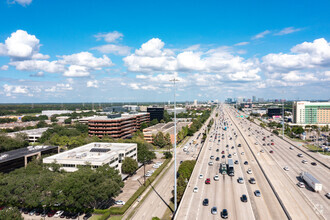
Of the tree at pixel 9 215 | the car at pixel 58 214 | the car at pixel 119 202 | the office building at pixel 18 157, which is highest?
the office building at pixel 18 157

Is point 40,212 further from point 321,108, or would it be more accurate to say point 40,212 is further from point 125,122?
point 321,108

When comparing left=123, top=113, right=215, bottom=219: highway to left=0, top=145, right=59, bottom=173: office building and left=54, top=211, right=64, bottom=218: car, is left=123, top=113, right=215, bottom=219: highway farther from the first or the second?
left=0, top=145, right=59, bottom=173: office building

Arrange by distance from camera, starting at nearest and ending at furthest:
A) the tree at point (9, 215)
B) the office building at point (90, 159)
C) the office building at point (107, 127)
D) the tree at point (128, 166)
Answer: the tree at point (9, 215), the office building at point (90, 159), the tree at point (128, 166), the office building at point (107, 127)

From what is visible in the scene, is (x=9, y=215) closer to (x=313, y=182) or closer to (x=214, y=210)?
(x=214, y=210)

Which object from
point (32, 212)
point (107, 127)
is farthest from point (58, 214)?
point (107, 127)

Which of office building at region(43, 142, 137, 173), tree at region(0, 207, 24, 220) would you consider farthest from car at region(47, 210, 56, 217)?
office building at region(43, 142, 137, 173)

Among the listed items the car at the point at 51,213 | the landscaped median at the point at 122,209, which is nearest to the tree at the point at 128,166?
the landscaped median at the point at 122,209

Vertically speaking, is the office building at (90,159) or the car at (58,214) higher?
the office building at (90,159)

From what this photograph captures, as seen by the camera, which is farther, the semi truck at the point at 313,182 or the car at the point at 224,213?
the semi truck at the point at 313,182

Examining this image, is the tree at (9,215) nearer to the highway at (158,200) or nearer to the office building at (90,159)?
the highway at (158,200)

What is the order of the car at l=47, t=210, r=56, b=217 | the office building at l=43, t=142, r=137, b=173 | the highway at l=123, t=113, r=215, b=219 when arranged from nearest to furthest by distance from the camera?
the highway at l=123, t=113, r=215, b=219 → the car at l=47, t=210, r=56, b=217 → the office building at l=43, t=142, r=137, b=173

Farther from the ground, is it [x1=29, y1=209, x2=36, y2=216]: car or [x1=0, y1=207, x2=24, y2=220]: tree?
[x1=0, y1=207, x2=24, y2=220]: tree
